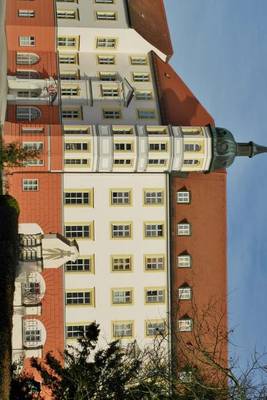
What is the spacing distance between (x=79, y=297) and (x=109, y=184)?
8881 millimetres

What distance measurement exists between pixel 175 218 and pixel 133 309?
25.4ft

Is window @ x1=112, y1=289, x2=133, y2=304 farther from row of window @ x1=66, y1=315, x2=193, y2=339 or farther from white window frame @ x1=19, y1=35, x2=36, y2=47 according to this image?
white window frame @ x1=19, y1=35, x2=36, y2=47

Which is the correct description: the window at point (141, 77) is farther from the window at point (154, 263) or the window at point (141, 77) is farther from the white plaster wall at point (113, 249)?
the window at point (154, 263)

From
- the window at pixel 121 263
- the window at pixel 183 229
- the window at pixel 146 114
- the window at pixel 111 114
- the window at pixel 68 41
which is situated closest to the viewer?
the window at pixel 121 263

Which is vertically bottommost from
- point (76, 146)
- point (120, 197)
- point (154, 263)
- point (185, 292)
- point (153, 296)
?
point (153, 296)

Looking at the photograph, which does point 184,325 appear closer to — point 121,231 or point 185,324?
point 185,324

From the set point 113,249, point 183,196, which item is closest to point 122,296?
point 113,249

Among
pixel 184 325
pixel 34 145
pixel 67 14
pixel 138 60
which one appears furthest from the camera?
pixel 138 60

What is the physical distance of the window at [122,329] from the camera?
2089 inches

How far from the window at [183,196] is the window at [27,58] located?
15.8 m

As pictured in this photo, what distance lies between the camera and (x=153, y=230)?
54.2 metres

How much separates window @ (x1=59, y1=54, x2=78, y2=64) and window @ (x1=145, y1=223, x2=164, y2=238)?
1496 centimetres

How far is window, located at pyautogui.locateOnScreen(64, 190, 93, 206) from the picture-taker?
174ft

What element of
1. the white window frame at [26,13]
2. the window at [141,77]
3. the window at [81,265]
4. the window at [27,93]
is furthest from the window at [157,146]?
the white window frame at [26,13]
